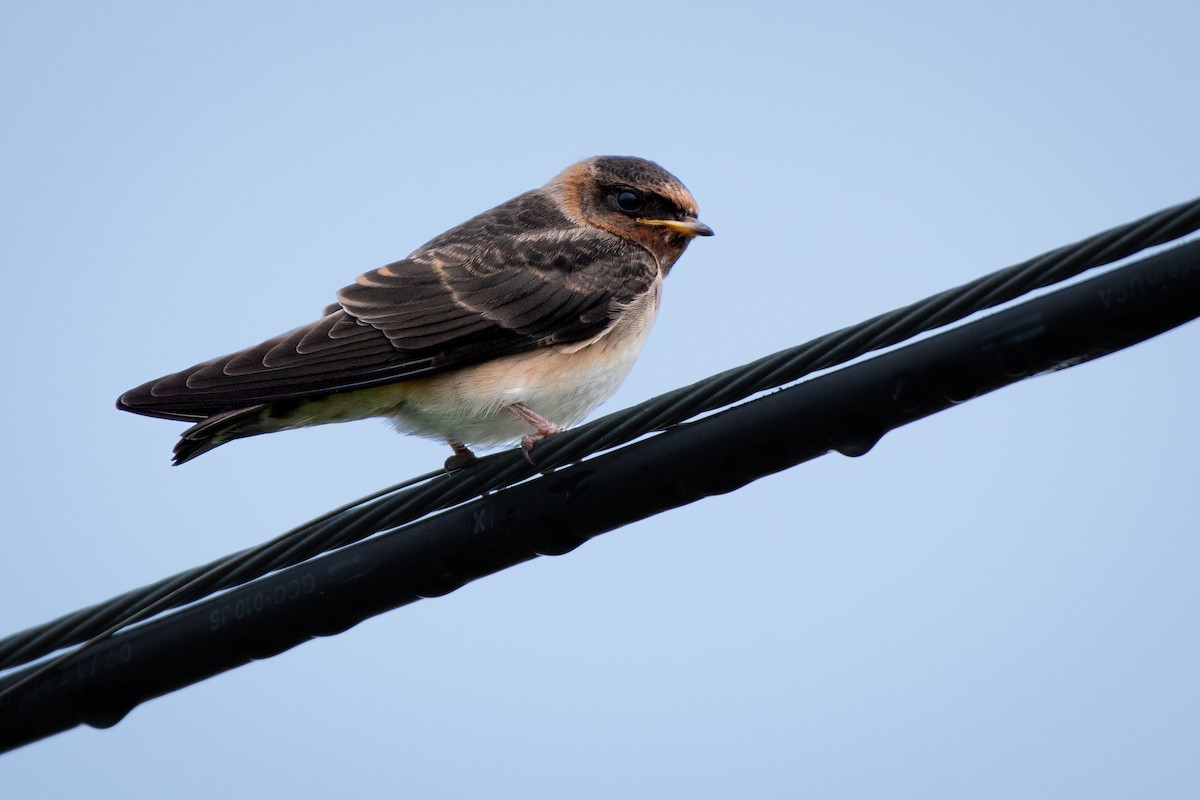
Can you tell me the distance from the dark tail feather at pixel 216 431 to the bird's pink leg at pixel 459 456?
1170 mm

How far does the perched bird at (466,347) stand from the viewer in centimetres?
575

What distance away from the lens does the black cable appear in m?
3.87

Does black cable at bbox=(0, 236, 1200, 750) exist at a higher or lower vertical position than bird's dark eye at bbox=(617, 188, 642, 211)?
lower

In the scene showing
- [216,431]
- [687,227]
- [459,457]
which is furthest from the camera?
[687,227]

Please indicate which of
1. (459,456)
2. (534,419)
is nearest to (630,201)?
(459,456)

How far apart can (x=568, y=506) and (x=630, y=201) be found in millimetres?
3845

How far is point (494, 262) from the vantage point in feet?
23.3

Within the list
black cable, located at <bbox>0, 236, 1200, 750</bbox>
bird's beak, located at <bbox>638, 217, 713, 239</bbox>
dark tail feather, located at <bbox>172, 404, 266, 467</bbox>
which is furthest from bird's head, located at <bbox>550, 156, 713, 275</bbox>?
black cable, located at <bbox>0, 236, 1200, 750</bbox>

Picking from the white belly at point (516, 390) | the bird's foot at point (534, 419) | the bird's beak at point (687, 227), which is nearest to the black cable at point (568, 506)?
the bird's foot at point (534, 419)

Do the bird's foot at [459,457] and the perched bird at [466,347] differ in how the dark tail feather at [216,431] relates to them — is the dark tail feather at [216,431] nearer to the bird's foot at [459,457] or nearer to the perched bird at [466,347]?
the perched bird at [466,347]

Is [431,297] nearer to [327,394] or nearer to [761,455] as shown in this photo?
[327,394]

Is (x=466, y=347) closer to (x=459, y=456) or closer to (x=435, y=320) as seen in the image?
(x=435, y=320)

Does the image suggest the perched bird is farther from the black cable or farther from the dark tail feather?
the black cable

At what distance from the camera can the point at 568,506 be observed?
468cm
